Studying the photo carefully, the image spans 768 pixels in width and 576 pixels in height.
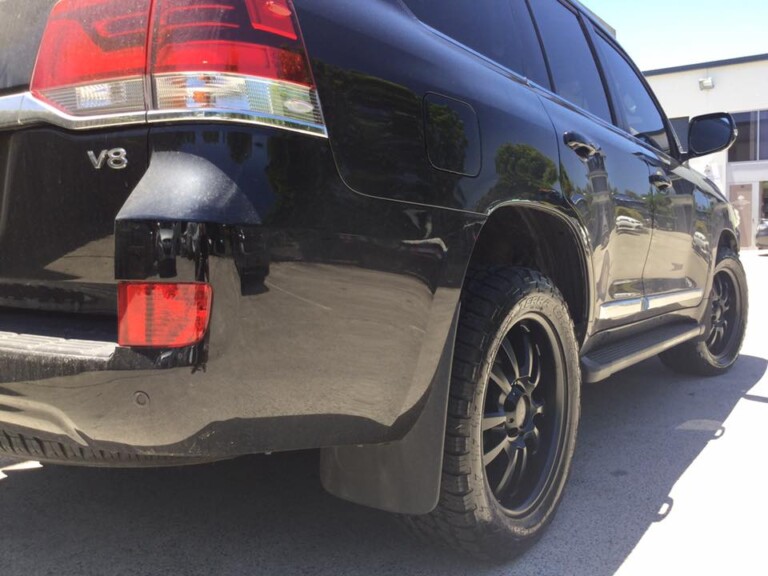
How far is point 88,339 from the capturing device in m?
1.41

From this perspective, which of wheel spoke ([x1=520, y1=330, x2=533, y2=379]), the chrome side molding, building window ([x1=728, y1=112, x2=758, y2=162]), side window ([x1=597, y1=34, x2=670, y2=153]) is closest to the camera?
wheel spoke ([x1=520, y1=330, x2=533, y2=379])

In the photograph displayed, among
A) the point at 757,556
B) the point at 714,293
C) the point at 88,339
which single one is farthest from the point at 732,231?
the point at 88,339

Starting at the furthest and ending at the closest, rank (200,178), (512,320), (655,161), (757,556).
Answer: (655,161), (757,556), (512,320), (200,178)

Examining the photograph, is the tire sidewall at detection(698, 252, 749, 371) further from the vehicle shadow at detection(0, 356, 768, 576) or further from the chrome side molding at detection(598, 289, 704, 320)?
the vehicle shadow at detection(0, 356, 768, 576)

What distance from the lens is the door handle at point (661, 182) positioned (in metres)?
3.37

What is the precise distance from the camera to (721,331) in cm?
492

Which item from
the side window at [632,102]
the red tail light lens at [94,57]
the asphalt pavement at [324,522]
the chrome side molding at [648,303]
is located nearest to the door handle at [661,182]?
the side window at [632,102]

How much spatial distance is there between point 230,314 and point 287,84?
0.49m

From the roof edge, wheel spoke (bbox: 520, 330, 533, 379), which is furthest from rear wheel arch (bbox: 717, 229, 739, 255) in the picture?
the roof edge

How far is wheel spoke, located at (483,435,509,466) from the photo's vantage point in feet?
6.87

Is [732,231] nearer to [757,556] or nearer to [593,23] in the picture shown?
[593,23]

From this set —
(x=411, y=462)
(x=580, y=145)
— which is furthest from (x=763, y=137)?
(x=411, y=462)

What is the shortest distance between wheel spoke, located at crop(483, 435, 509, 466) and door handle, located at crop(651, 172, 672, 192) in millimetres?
1771

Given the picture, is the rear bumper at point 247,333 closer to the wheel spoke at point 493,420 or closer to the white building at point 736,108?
the wheel spoke at point 493,420
